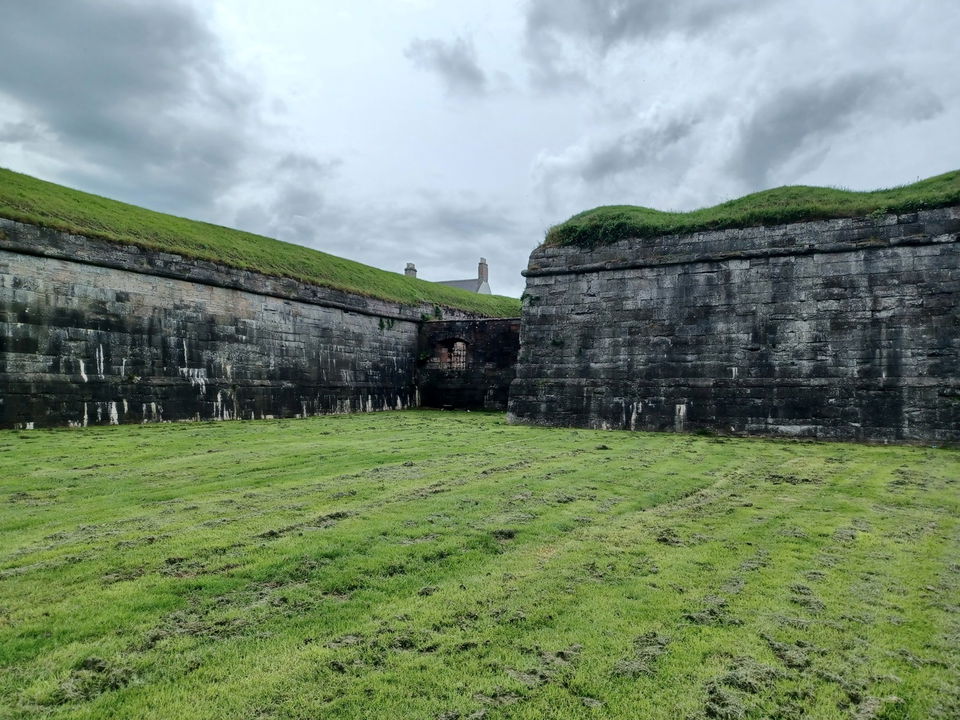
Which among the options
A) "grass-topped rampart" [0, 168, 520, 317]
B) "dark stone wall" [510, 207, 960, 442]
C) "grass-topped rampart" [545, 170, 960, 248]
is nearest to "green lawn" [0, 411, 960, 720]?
"dark stone wall" [510, 207, 960, 442]

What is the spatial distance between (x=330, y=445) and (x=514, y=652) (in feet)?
25.7

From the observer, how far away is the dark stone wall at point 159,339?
12211mm

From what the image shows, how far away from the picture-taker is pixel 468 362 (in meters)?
21.7

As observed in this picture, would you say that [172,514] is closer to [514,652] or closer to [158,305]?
[514,652]

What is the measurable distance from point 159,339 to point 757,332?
527 inches

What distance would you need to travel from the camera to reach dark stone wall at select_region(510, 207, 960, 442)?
12086 millimetres

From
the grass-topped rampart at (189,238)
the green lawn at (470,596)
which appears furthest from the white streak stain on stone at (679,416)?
the grass-topped rampart at (189,238)

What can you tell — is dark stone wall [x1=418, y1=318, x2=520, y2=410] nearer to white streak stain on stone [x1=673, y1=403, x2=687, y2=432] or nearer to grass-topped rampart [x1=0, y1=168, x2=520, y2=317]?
grass-topped rampart [x1=0, y1=168, x2=520, y2=317]

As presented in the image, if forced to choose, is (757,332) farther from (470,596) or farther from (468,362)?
(470,596)

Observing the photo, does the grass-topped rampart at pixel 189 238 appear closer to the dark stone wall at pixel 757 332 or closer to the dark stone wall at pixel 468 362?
the dark stone wall at pixel 468 362

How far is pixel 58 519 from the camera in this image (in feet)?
17.4

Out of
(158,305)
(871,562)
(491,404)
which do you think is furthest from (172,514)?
(491,404)

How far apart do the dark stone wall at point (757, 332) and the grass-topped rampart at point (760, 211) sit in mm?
221

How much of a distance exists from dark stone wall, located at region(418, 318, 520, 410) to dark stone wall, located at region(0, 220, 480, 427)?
2.70 meters
